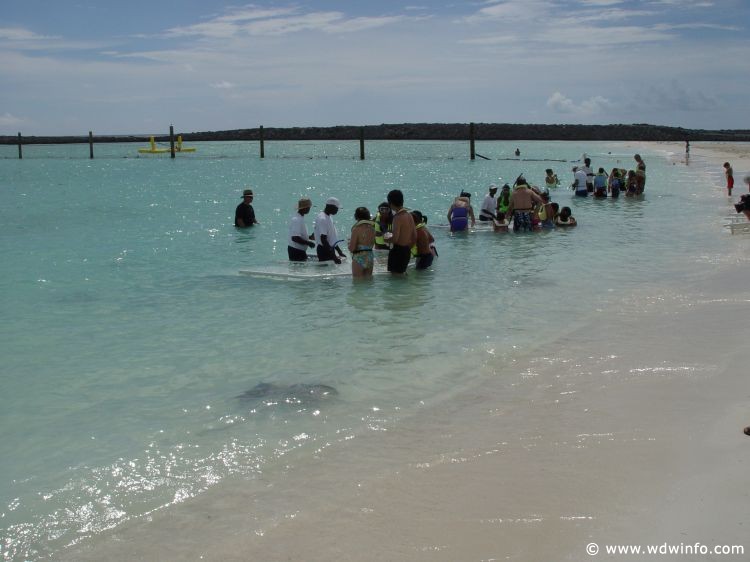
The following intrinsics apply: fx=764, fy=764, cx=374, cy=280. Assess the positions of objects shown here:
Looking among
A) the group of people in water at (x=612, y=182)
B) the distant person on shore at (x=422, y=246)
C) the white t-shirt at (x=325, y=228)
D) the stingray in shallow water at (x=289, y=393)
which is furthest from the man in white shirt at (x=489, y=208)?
the stingray in shallow water at (x=289, y=393)

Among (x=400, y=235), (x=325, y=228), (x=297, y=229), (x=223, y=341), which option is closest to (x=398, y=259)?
(x=400, y=235)

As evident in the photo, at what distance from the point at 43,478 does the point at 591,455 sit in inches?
151

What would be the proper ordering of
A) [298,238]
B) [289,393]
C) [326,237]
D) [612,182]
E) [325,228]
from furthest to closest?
1. [612,182]
2. [298,238]
3. [326,237]
4. [325,228]
5. [289,393]

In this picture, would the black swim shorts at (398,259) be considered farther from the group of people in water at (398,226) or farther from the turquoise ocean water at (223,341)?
the turquoise ocean water at (223,341)

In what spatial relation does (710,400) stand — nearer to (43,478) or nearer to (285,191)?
(43,478)

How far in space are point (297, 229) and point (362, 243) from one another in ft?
5.91

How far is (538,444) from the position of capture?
552 cm

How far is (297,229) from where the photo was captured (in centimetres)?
1358

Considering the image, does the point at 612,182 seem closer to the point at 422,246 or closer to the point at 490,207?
the point at 490,207

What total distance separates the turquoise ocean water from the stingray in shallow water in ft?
0.24

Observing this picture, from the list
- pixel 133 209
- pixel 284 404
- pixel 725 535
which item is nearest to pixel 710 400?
pixel 725 535

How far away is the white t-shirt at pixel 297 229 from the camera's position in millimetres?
13445

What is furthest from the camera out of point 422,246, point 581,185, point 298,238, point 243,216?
point 581,185

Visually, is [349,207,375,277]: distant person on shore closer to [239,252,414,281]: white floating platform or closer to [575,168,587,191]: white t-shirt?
[239,252,414,281]: white floating platform
